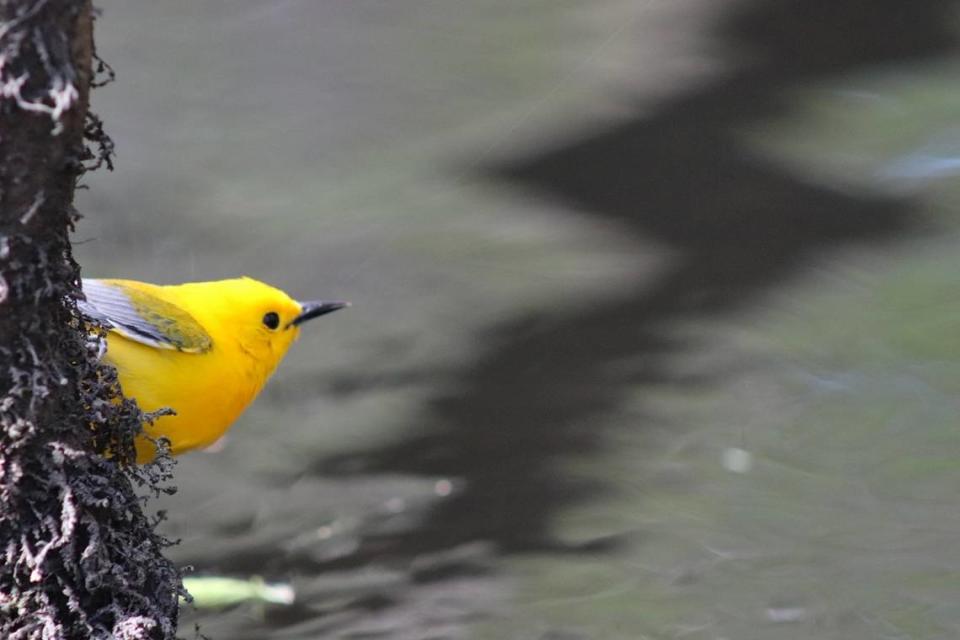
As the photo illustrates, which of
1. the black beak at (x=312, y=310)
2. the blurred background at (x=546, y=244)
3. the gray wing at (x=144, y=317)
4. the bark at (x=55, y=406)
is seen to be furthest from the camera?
the blurred background at (x=546, y=244)

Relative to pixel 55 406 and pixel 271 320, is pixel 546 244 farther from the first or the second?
pixel 55 406

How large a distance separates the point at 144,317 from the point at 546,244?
11.5 ft

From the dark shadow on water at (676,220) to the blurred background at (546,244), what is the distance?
0.05 ft

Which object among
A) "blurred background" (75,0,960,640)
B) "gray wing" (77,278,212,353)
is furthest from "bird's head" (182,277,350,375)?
"blurred background" (75,0,960,640)

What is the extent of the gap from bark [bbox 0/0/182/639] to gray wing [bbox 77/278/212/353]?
0.91 metres

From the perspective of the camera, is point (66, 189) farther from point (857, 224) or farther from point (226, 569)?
point (857, 224)

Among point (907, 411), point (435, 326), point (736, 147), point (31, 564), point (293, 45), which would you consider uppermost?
point (293, 45)

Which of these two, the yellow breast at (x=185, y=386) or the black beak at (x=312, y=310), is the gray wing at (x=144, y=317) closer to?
the yellow breast at (x=185, y=386)

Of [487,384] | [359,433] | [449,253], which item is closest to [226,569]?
[359,433]

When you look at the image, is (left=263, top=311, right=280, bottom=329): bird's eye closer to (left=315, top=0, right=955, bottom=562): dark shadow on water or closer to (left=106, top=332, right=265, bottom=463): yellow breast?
(left=106, top=332, right=265, bottom=463): yellow breast

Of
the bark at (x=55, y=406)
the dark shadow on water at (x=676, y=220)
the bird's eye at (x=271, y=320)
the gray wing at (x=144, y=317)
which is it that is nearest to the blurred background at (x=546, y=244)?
the dark shadow on water at (x=676, y=220)

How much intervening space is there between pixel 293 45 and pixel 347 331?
142cm

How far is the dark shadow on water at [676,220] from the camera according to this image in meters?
6.07

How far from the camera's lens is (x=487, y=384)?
20.7 feet
